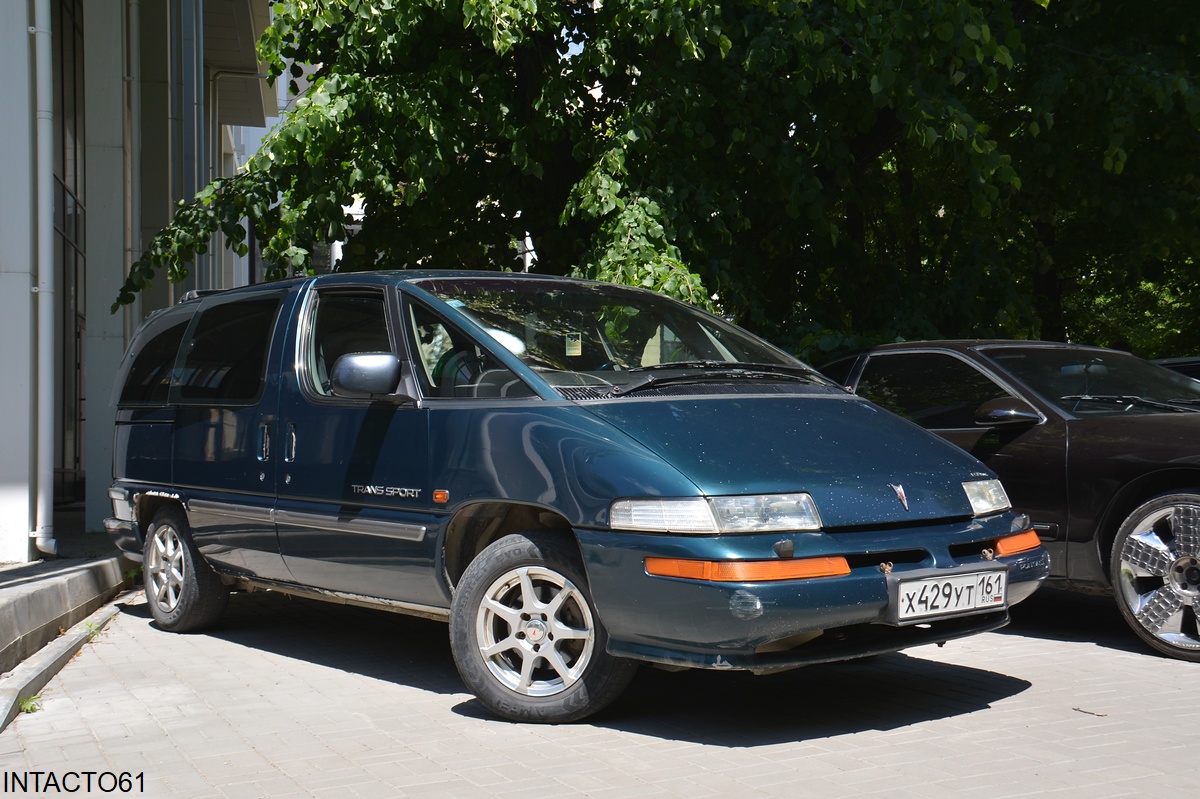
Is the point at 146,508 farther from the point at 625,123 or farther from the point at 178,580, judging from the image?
the point at 625,123

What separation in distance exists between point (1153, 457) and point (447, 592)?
334 cm

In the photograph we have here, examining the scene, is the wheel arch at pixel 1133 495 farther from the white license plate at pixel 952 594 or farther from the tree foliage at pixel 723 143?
the tree foliage at pixel 723 143

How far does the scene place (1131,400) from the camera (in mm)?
7145

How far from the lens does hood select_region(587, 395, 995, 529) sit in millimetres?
4820

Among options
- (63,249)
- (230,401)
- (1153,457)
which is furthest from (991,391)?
(63,249)

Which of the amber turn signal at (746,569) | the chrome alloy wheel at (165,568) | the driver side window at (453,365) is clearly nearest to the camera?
the amber turn signal at (746,569)

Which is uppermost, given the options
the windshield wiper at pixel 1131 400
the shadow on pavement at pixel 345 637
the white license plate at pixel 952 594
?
the windshield wiper at pixel 1131 400

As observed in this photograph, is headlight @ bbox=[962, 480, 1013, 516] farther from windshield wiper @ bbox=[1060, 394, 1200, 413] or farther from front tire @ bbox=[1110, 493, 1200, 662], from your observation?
windshield wiper @ bbox=[1060, 394, 1200, 413]

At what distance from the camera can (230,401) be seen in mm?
6801

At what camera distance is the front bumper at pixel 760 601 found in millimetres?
4594

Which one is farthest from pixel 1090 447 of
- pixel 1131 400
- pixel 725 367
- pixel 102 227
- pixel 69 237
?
pixel 69 237

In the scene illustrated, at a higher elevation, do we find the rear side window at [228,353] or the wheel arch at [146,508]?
the rear side window at [228,353]

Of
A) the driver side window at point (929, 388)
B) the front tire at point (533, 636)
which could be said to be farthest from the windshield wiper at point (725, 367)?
the driver side window at point (929, 388)

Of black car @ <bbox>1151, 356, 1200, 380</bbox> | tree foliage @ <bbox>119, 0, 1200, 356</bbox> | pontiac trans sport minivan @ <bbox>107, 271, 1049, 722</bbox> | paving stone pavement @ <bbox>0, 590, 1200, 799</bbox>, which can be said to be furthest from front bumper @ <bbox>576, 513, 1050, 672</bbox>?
black car @ <bbox>1151, 356, 1200, 380</bbox>
